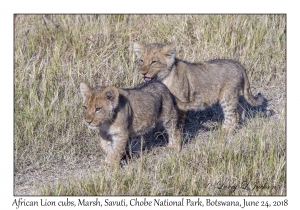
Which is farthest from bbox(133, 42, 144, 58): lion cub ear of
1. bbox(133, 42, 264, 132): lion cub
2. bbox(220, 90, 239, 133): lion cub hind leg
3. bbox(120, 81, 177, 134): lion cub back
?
bbox(220, 90, 239, 133): lion cub hind leg

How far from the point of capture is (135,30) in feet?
A: 36.8

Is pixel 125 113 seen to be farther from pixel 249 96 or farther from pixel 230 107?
pixel 249 96

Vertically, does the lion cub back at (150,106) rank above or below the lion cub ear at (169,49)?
below

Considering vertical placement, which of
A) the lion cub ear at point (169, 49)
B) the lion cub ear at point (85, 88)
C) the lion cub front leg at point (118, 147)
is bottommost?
the lion cub front leg at point (118, 147)

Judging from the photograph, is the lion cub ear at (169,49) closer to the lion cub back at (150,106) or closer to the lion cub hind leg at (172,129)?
the lion cub back at (150,106)

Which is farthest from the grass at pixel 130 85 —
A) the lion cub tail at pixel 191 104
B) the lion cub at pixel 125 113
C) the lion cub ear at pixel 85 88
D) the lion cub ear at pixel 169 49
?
the lion cub ear at pixel 169 49

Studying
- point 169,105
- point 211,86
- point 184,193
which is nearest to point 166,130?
point 169,105

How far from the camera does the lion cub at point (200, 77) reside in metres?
8.99

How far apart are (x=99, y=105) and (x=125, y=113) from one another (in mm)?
439

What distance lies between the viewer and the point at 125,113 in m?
7.83

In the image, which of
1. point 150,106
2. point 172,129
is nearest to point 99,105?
point 150,106

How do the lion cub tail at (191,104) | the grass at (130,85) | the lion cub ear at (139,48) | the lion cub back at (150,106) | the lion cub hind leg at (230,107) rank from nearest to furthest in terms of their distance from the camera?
the grass at (130,85) < the lion cub back at (150,106) < the lion cub tail at (191,104) < the lion cub ear at (139,48) < the lion cub hind leg at (230,107)
